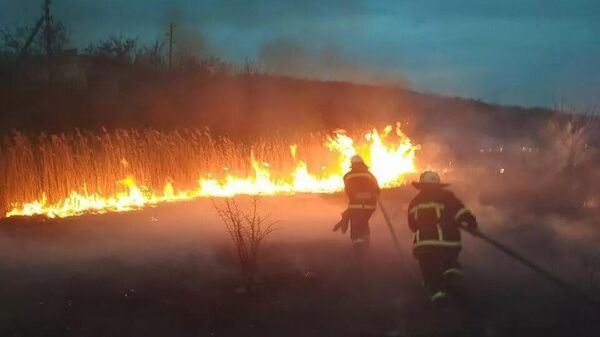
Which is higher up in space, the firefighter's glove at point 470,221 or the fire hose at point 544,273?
the firefighter's glove at point 470,221

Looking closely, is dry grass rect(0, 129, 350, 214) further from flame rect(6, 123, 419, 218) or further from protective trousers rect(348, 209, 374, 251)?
protective trousers rect(348, 209, 374, 251)

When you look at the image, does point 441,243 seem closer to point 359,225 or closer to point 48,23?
point 359,225

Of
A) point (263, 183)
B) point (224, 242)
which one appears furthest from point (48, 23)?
point (224, 242)

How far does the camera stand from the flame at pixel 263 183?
18.0 m

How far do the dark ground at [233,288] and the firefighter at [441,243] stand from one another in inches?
12.9

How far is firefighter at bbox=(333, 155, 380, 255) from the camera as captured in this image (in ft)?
42.1

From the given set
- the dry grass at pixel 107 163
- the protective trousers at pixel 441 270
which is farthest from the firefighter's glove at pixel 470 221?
the dry grass at pixel 107 163

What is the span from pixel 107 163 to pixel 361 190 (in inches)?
364

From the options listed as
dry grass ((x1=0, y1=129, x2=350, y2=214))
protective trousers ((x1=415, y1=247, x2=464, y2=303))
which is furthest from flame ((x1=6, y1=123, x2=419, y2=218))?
protective trousers ((x1=415, y1=247, x2=464, y2=303))

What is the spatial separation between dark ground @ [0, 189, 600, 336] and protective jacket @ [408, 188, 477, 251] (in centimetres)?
Answer: 89

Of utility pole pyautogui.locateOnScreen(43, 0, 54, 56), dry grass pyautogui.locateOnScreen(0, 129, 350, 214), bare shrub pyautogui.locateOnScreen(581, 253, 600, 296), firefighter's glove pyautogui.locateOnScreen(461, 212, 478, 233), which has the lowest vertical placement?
bare shrub pyautogui.locateOnScreen(581, 253, 600, 296)

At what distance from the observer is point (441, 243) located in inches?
374

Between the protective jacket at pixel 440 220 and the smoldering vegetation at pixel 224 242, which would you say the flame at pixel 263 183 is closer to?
the smoldering vegetation at pixel 224 242

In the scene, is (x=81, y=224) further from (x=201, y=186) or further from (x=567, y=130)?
(x=567, y=130)
